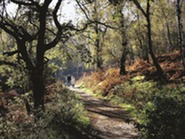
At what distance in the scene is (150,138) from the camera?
31.1ft

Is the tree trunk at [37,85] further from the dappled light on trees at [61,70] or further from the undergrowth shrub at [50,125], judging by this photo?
the undergrowth shrub at [50,125]

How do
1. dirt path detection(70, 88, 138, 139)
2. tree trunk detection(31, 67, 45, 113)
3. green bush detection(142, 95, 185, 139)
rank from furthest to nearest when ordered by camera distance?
tree trunk detection(31, 67, 45, 113) < dirt path detection(70, 88, 138, 139) < green bush detection(142, 95, 185, 139)

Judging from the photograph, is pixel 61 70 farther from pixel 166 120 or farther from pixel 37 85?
pixel 166 120

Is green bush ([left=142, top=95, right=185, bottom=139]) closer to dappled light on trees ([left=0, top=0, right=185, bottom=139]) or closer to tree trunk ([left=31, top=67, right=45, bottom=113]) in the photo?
dappled light on trees ([left=0, top=0, right=185, bottom=139])

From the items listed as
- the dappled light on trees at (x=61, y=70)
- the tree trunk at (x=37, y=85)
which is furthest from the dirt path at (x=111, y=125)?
the tree trunk at (x=37, y=85)

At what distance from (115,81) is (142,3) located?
7243 mm

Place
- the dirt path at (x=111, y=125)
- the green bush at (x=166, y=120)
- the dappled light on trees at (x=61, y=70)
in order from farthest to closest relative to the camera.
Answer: the dirt path at (x=111, y=125) → the dappled light on trees at (x=61, y=70) → the green bush at (x=166, y=120)

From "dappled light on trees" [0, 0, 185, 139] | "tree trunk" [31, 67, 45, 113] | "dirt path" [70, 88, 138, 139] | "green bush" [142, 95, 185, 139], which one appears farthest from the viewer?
"tree trunk" [31, 67, 45, 113]

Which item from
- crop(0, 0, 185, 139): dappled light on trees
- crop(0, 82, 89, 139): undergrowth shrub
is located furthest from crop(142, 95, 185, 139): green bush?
crop(0, 82, 89, 139): undergrowth shrub

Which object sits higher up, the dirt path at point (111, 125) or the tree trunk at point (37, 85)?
the tree trunk at point (37, 85)

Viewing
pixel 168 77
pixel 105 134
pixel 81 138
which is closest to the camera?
pixel 81 138

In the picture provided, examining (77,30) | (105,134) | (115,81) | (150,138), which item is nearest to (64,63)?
(77,30)

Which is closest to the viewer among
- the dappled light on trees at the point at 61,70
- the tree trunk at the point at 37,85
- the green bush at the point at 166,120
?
the green bush at the point at 166,120

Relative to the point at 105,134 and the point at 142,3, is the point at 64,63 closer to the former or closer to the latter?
the point at 105,134
